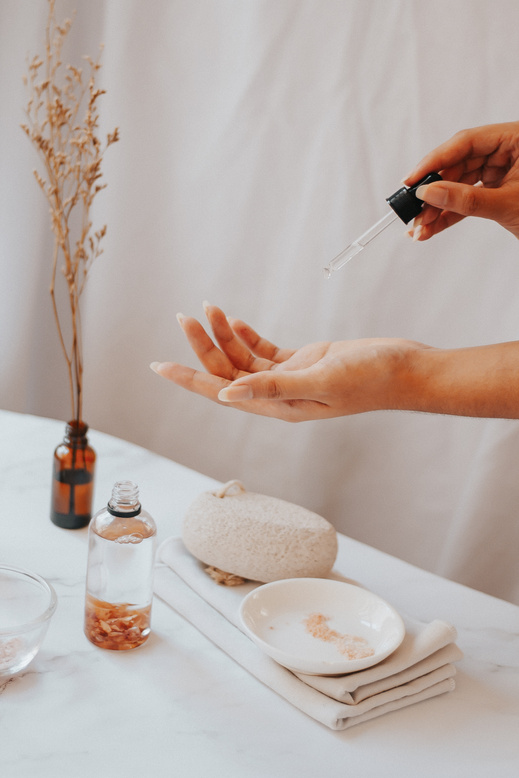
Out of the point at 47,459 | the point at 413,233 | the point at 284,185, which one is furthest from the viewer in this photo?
the point at 284,185

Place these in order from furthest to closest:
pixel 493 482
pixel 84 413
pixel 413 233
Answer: pixel 84 413, pixel 493 482, pixel 413 233

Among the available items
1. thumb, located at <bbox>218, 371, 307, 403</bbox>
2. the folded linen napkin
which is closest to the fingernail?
thumb, located at <bbox>218, 371, 307, 403</bbox>

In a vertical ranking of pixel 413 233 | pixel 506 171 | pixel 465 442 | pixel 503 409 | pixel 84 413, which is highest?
pixel 506 171

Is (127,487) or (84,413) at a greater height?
(127,487)

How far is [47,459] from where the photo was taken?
1.42m

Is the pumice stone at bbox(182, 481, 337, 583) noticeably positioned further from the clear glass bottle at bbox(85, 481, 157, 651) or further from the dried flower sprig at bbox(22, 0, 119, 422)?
the dried flower sprig at bbox(22, 0, 119, 422)

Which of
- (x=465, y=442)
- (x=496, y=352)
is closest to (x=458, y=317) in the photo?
(x=465, y=442)

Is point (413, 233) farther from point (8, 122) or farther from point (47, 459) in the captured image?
point (8, 122)

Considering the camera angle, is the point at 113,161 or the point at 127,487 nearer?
the point at 127,487

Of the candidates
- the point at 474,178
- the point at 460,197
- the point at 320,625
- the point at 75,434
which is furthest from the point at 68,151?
the point at 320,625

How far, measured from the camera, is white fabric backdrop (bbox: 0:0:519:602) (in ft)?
5.03

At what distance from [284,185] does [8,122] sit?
2.27 ft

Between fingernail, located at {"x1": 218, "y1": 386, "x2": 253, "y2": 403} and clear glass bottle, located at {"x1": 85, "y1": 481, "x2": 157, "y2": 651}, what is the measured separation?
0.49 feet

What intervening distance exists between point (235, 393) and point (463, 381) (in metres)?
0.31
